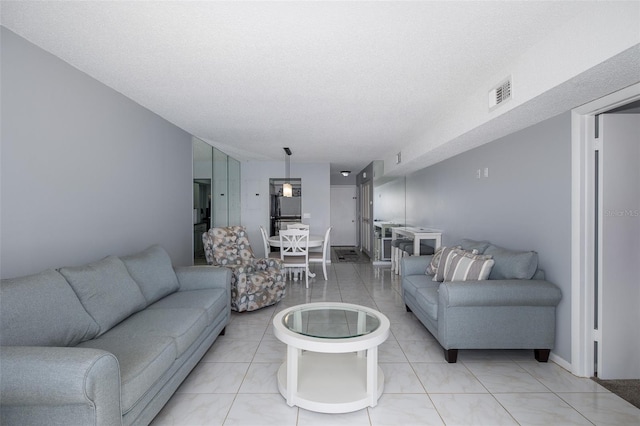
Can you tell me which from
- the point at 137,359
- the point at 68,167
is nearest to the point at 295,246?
the point at 68,167

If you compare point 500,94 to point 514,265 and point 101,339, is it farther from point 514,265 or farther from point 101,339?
point 101,339

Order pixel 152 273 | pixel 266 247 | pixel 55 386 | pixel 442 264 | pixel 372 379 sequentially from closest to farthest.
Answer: pixel 55 386
pixel 372 379
pixel 152 273
pixel 442 264
pixel 266 247

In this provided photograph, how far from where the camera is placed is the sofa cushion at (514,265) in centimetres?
257

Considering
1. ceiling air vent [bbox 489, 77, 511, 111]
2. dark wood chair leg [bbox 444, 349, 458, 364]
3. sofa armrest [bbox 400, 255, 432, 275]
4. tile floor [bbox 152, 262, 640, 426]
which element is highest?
ceiling air vent [bbox 489, 77, 511, 111]

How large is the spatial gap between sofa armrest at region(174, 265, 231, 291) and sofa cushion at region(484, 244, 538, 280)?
2.56 metres

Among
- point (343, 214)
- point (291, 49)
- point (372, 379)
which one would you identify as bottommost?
point (372, 379)

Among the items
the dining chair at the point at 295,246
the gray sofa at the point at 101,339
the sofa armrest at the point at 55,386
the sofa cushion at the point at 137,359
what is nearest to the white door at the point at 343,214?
the dining chair at the point at 295,246

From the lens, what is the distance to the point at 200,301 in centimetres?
256

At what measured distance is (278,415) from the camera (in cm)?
188

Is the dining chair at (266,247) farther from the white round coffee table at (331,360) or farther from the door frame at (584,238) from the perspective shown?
the door frame at (584,238)

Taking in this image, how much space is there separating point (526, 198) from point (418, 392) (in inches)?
79.1

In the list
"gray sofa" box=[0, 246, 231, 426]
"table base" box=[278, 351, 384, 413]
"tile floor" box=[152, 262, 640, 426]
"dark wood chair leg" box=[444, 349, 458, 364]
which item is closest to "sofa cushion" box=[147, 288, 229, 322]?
"gray sofa" box=[0, 246, 231, 426]

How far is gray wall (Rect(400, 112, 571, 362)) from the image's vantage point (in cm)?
243

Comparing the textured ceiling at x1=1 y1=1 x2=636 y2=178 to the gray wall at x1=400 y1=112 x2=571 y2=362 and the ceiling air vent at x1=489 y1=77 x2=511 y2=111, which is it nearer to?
the ceiling air vent at x1=489 y1=77 x2=511 y2=111
